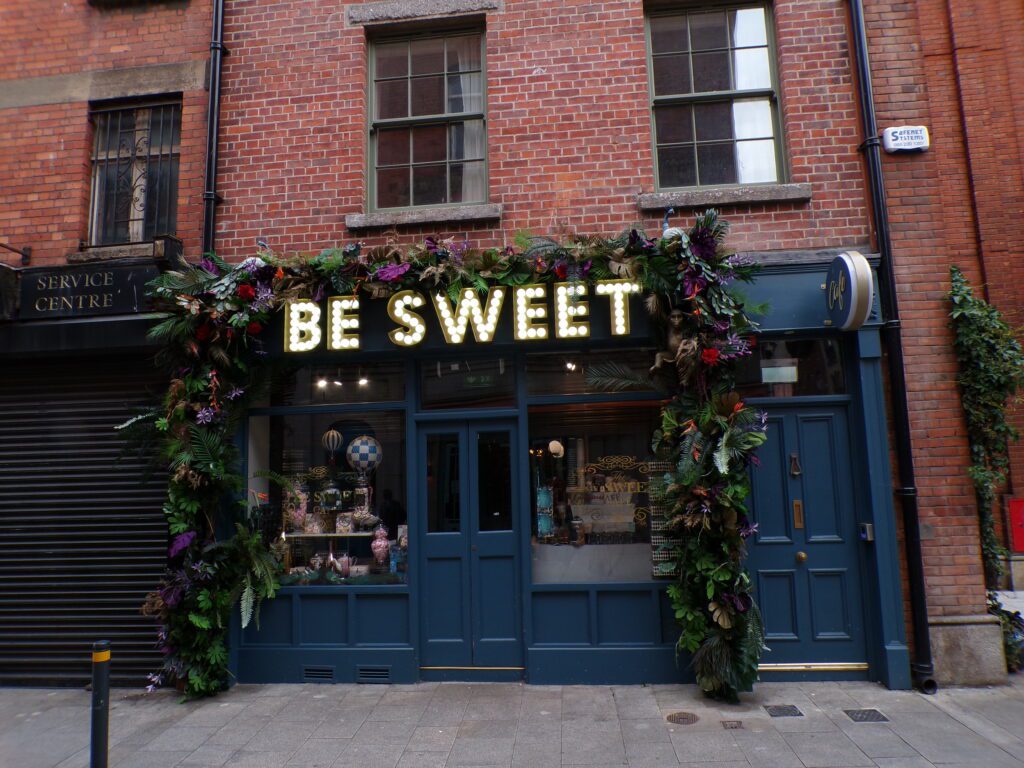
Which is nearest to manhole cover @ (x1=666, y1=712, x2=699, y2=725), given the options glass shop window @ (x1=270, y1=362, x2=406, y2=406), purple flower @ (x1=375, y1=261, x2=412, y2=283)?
glass shop window @ (x1=270, y1=362, x2=406, y2=406)

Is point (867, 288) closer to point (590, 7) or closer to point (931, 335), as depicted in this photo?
point (931, 335)

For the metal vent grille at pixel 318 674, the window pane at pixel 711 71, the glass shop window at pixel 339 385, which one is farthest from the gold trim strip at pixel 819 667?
the window pane at pixel 711 71

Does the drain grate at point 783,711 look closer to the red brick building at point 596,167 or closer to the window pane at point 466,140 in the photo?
the red brick building at point 596,167

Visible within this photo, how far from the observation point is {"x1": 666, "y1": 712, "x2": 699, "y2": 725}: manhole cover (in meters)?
5.08

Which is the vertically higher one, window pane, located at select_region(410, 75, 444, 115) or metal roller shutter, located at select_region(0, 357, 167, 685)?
window pane, located at select_region(410, 75, 444, 115)

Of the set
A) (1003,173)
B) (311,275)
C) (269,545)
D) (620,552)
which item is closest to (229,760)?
(269,545)

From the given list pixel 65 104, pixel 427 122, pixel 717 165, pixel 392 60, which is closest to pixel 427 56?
pixel 392 60

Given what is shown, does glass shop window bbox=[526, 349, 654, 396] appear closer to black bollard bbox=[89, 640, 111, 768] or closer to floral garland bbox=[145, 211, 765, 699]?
floral garland bbox=[145, 211, 765, 699]

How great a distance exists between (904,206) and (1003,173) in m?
6.52

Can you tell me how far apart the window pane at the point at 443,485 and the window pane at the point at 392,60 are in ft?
12.9

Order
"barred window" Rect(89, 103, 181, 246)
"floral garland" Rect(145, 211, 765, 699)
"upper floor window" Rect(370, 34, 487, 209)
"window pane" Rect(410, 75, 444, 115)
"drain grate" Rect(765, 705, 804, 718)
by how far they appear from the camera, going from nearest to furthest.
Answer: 1. "drain grate" Rect(765, 705, 804, 718)
2. "floral garland" Rect(145, 211, 765, 699)
3. "upper floor window" Rect(370, 34, 487, 209)
4. "window pane" Rect(410, 75, 444, 115)
5. "barred window" Rect(89, 103, 181, 246)

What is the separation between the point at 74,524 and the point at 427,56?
6065mm

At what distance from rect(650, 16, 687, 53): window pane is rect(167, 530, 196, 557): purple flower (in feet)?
21.4

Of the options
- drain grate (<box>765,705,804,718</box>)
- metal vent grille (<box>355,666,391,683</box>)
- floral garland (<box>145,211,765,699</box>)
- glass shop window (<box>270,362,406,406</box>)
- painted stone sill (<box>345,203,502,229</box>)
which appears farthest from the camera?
glass shop window (<box>270,362,406,406</box>)
